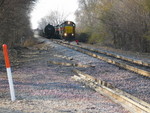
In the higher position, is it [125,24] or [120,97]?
[125,24]

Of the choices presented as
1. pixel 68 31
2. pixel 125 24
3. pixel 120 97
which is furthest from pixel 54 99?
pixel 68 31

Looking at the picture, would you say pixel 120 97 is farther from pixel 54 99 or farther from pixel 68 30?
pixel 68 30

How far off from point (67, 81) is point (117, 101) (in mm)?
2926

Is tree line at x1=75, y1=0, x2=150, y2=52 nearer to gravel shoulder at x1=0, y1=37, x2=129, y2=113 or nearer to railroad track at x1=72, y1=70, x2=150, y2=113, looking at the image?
railroad track at x1=72, y1=70, x2=150, y2=113

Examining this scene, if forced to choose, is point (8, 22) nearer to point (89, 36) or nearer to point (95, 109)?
point (95, 109)

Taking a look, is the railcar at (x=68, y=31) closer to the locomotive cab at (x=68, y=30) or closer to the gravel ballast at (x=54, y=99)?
the locomotive cab at (x=68, y=30)

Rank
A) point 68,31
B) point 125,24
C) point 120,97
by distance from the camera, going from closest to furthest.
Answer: point 120,97 < point 125,24 < point 68,31

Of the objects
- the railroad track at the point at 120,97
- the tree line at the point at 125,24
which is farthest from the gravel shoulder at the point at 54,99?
the tree line at the point at 125,24

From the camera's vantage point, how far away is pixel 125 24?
28.5 meters

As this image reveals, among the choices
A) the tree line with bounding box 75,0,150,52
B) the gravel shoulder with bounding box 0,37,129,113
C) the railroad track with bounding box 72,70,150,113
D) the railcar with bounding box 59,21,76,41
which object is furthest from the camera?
the railcar with bounding box 59,21,76,41

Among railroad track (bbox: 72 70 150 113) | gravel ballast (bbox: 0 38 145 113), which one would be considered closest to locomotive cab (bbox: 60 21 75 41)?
railroad track (bbox: 72 70 150 113)

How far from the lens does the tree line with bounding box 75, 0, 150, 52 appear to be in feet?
84.1

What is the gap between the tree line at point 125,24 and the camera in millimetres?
25634

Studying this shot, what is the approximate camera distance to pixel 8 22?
19078mm
